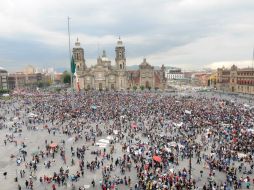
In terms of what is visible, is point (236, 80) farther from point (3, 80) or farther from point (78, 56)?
point (3, 80)

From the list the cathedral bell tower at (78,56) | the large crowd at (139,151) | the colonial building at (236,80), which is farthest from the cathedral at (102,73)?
the large crowd at (139,151)

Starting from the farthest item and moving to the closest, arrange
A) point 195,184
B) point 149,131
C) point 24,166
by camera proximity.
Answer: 1. point 149,131
2. point 24,166
3. point 195,184

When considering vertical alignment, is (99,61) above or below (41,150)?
above

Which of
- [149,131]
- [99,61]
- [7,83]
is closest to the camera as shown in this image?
[149,131]

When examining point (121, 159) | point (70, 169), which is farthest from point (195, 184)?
point (70, 169)

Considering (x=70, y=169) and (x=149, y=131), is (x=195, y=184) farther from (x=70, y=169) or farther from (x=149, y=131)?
(x=149, y=131)

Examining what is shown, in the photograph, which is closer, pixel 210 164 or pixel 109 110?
pixel 210 164

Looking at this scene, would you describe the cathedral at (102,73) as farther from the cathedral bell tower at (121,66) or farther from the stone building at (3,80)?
the stone building at (3,80)
